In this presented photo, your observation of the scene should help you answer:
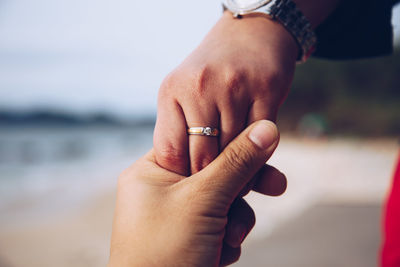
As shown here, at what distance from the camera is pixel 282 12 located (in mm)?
1018

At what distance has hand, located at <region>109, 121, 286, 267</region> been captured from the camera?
91 cm

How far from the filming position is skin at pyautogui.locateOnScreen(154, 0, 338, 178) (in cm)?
94

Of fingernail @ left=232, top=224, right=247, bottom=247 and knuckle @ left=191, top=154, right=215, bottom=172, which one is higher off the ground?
knuckle @ left=191, top=154, right=215, bottom=172

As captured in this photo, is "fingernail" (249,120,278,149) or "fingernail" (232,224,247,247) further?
"fingernail" (232,224,247,247)

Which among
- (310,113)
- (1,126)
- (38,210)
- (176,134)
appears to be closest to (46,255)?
(38,210)

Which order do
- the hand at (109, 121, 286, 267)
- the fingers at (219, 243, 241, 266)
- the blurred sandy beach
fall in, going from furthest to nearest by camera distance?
the blurred sandy beach → the fingers at (219, 243, 241, 266) → the hand at (109, 121, 286, 267)

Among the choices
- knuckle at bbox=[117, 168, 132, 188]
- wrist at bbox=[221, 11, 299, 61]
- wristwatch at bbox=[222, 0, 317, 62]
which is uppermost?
wristwatch at bbox=[222, 0, 317, 62]

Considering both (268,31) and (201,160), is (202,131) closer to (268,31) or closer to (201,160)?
(201,160)

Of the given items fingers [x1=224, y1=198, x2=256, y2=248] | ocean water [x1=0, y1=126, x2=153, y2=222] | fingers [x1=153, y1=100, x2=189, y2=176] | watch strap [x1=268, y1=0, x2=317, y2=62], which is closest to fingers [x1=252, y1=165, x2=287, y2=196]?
fingers [x1=224, y1=198, x2=256, y2=248]

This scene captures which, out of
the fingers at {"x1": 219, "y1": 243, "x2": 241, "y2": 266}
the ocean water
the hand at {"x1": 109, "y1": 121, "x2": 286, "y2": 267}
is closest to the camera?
the hand at {"x1": 109, "y1": 121, "x2": 286, "y2": 267}

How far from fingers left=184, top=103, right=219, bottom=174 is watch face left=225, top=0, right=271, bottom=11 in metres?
0.38

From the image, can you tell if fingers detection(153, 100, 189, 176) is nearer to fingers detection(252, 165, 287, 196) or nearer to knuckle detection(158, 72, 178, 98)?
knuckle detection(158, 72, 178, 98)

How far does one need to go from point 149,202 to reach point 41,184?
28.9ft

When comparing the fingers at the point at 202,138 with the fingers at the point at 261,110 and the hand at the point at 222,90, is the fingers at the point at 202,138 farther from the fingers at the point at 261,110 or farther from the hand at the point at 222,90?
the fingers at the point at 261,110
